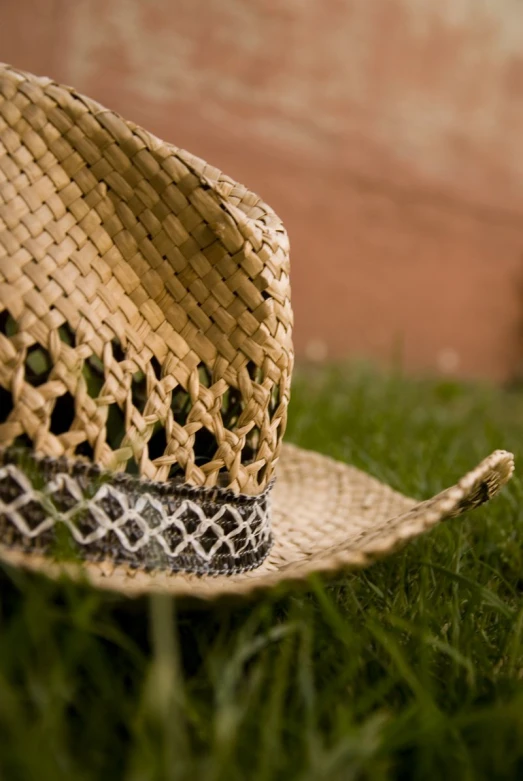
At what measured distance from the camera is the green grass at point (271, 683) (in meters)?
0.58

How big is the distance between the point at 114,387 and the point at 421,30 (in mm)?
3553

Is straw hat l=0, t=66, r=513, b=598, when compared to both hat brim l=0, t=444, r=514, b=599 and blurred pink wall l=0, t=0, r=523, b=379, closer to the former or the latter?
hat brim l=0, t=444, r=514, b=599

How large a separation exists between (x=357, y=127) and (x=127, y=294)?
10.3 ft

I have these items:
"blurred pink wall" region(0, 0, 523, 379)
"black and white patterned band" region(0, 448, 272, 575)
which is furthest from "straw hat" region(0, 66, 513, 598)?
"blurred pink wall" region(0, 0, 523, 379)

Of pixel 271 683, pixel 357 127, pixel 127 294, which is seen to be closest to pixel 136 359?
pixel 127 294

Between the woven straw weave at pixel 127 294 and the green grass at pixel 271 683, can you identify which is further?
the woven straw weave at pixel 127 294

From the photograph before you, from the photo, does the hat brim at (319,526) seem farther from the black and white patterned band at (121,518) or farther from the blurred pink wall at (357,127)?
the blurred pink wall at (357,127)

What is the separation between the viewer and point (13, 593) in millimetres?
798

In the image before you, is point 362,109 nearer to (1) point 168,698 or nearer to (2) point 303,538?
(2) point 303,538

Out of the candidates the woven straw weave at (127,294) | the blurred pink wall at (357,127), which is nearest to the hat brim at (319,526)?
the woven straw weave at (127,294)

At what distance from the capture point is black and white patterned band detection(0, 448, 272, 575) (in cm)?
71

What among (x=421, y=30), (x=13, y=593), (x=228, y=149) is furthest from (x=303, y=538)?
(x=421, y=30)

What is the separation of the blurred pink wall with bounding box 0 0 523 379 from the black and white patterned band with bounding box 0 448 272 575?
235 cm

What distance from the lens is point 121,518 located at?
0.77m
